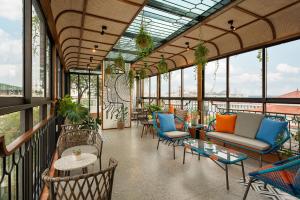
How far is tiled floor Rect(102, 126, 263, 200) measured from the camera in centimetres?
235

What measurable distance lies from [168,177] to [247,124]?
7.70ft

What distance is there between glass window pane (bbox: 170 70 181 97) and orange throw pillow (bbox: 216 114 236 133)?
11.0ft

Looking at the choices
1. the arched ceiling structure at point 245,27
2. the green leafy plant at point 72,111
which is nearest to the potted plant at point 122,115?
the green leafy plant at point 72,111

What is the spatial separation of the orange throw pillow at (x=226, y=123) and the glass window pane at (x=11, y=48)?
4231mm

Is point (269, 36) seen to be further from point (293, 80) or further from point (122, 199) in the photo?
point (122, 199)

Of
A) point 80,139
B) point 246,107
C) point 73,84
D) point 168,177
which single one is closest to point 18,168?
point 80,139

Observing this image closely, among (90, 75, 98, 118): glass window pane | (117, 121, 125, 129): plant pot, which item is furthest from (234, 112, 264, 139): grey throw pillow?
Answer: (90, 75, 98, 118): glass window pane

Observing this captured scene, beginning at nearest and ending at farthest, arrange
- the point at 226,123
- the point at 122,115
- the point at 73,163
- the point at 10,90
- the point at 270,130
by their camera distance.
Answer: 1. the point at 10,90
2. the point at 73,163
3. the point at 270,130
4. the point at 226,123
5. the point at 122,115

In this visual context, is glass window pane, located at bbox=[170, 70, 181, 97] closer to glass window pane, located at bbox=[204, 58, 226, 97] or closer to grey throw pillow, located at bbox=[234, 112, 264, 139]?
glass window pane, located at bbox=[204, 58, 226, 97]

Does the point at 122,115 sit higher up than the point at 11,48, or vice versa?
the point at 11,48

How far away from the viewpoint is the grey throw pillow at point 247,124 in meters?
3.68

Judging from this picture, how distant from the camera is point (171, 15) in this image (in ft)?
12.3

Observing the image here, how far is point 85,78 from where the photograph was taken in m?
9.58

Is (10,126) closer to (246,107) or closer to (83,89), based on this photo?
(246,107)
